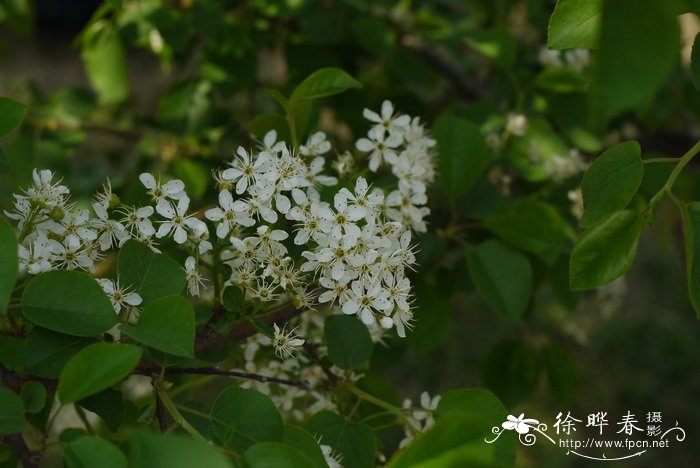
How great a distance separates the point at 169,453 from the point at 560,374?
3.50 feet

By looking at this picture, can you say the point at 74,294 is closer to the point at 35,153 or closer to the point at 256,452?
the point at 256,452

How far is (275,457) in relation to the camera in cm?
62

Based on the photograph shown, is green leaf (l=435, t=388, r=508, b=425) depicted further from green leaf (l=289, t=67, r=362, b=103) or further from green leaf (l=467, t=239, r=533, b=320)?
green leaf (l=289, t=67, r=362, b=103)

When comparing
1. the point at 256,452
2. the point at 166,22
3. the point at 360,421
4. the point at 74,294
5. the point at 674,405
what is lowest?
the point at 674,405

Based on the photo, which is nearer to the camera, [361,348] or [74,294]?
[74,294]

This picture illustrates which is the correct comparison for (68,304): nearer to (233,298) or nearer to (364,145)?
(233,298)

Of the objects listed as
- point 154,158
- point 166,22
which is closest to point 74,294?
point 166,22

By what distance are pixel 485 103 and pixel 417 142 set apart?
1.13 ft

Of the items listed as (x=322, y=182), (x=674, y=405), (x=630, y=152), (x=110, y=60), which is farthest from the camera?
(x=674, y=405)

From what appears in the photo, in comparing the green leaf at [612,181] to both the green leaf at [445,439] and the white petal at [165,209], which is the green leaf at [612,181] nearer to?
the green leaf at [445,439]

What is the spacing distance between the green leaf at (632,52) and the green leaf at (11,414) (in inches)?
19.7

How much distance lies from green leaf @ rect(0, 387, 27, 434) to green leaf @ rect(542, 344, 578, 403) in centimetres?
103

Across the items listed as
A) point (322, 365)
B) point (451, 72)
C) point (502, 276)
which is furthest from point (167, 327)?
point (451, 72)

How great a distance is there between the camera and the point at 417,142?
3.21 ft
